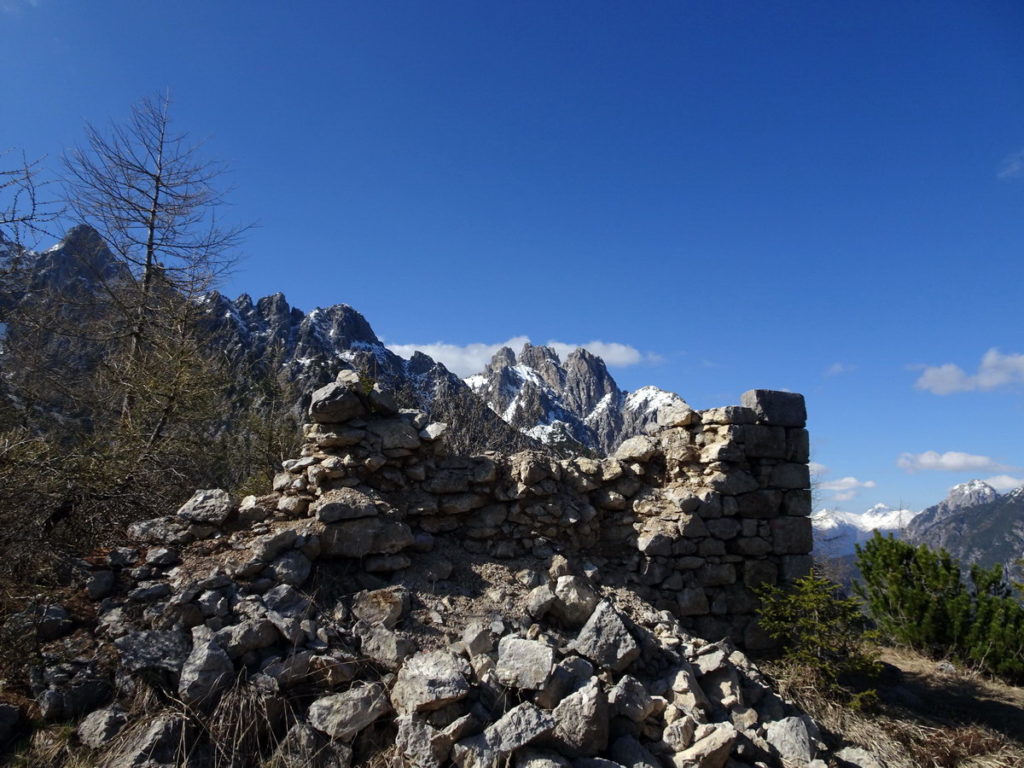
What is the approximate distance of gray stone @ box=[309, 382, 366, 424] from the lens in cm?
633

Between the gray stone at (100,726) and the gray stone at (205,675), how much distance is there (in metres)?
0.36

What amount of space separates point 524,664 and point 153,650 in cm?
265

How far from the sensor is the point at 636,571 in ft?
23.0

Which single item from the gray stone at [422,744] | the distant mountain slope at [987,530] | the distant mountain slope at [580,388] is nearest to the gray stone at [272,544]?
the gray stone at [422,744]

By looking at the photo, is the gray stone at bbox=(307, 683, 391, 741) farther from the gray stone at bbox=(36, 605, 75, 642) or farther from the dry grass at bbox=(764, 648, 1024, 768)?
the dry grass at bbox=(764, 648, 1024, 768)

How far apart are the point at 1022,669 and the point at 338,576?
8896mm

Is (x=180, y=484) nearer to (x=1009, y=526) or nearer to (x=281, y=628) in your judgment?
(x=281, y=628)

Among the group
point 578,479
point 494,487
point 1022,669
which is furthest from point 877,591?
point 494,487

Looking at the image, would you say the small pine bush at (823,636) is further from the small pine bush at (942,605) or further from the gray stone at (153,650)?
the gray stone at (153,650)

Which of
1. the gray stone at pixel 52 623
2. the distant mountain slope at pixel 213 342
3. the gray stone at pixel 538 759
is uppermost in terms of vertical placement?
the distant mountain slope at pixel 213 342

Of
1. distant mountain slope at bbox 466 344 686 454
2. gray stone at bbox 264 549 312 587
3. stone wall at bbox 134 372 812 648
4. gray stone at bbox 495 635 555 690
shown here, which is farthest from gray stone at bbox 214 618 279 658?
distant mountain slope at bbox 466 344 686 454

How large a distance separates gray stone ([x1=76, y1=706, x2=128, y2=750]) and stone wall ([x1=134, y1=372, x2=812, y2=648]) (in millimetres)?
1932

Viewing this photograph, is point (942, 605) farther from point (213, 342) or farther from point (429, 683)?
point (213, 342)

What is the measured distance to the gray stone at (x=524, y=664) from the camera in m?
4.41
